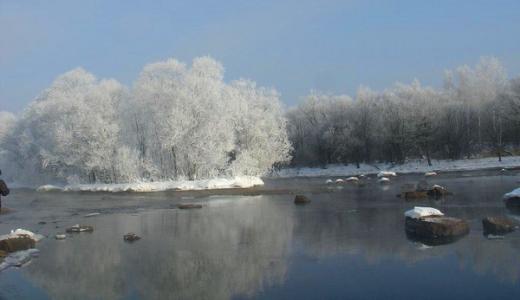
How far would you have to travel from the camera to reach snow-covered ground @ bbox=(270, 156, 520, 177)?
268ft

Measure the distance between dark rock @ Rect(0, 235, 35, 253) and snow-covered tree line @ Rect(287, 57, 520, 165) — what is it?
75.8 metres

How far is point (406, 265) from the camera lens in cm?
1822

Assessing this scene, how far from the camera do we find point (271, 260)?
64.8 ft

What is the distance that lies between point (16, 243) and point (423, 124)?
259ft

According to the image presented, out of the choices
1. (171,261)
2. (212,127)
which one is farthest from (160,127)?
(171,261)

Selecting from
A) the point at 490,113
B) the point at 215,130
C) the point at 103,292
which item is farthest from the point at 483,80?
the point at 103,292

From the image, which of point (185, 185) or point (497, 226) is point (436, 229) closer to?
point (497, 226)

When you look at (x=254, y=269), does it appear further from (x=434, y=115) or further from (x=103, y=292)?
(x=434, y=115)

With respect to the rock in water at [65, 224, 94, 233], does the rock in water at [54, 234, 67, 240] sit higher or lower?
lower

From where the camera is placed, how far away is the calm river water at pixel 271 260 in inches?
618

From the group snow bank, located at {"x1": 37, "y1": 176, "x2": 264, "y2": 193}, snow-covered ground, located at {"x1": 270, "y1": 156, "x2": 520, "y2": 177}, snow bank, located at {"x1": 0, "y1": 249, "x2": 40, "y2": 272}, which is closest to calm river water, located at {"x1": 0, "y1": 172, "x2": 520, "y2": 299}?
snow bank, located at {"x1": 0, "y1": 249, "x2": 40, "y2": 272}

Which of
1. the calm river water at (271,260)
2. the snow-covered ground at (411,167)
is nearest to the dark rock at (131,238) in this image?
the calm river water at (271,260)

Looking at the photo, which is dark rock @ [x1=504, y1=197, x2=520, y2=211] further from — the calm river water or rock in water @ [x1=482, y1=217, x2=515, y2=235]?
rock in water @ [x1=482, y1=217, x2=515, y2=235]

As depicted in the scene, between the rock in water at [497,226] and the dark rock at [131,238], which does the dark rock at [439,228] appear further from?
the dark rock at [131,238]
